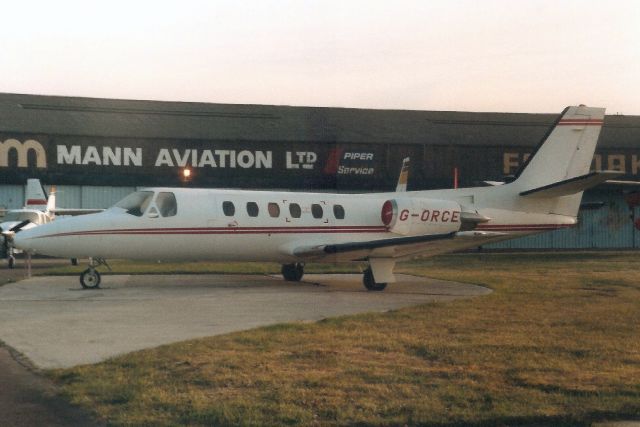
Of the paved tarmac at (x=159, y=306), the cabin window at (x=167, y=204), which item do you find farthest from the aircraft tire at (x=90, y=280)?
the cabin window at (x=167, y=204)

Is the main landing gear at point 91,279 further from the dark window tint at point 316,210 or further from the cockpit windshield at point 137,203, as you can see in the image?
the dark window tint at point 316,210

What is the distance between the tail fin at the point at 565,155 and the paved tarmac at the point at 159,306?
157 inches

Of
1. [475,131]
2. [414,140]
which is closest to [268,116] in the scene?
[414,140]

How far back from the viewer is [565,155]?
23922 millimetres

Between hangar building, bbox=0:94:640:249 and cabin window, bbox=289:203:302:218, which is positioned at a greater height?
hangar building, bbox=0:94:640:249

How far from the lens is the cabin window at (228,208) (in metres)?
21.3

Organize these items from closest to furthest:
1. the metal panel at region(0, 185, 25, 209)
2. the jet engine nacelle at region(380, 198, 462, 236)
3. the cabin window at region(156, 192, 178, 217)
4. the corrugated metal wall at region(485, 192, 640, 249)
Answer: the cabin window at region(156, 192, 178, 217)
the jet engine nacelle at region(380, 198, 462, 236)
the metal panel at region(0, 185, 25, 209)
the corrugated metal wall at region(485, 192, 640, 249)

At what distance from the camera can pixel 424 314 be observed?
49.4ft

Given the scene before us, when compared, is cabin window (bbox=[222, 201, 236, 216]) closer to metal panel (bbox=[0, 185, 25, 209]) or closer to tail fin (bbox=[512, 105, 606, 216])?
tail fin (bbox=[512, 105, 606, 216])

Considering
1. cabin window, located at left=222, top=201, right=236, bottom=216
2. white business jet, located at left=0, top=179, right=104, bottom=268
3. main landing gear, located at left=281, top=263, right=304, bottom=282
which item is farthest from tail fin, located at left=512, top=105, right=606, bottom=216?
white business jet, located at left=0, top=179, right=104, bottom=268

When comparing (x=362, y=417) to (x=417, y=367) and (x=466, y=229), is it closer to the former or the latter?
(x=417, y=367)

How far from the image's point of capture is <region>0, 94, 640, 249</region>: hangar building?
4656 cm

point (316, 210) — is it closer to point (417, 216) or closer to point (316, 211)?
point (316, 211)

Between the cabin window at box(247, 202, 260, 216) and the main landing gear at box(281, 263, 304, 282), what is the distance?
262 centimetres
